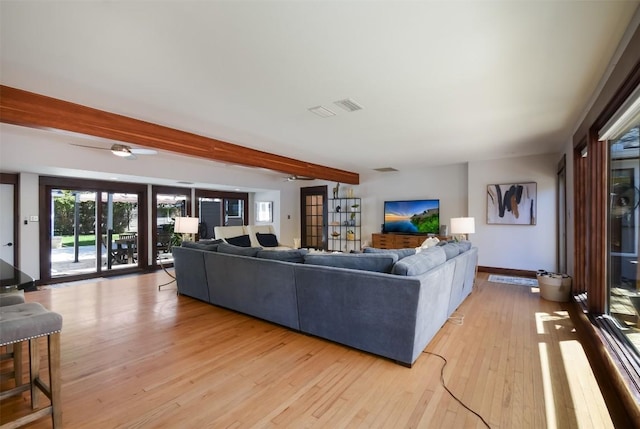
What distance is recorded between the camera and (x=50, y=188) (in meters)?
5.84

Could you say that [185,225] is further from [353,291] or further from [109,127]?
[353,291]

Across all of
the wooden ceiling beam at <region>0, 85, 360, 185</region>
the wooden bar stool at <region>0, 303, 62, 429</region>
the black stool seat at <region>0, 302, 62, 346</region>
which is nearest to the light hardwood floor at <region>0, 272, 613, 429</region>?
the wooden bar stool at <region>0, 303, 62, 429</region>

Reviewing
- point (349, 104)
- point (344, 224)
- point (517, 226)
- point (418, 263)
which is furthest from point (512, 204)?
point (349, 104)

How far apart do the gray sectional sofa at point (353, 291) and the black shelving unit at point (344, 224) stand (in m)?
4.82

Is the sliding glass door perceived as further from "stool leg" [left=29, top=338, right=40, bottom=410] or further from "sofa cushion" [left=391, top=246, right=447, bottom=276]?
"sofa cushion" [left=391, top=246, right=447, bottom=276]

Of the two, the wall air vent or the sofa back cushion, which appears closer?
the wall air vent

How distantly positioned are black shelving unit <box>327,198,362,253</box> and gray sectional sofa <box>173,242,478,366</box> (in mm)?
4822

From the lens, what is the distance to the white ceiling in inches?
66.8

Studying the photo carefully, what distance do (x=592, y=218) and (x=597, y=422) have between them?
6.87ft

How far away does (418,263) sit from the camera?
2639mm

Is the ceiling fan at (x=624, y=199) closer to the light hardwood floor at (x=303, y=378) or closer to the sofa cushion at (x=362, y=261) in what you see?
the light hardwood floor at (x=303, y=378)

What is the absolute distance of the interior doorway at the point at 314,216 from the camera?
955 centimetres

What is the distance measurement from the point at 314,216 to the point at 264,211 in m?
1.67

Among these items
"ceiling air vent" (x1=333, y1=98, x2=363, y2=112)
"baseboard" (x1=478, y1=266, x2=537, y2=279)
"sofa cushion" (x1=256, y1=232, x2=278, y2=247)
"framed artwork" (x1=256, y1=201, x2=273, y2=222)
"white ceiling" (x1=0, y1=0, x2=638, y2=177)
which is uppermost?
"white ceiling" (x1=0, y1=0, x2=638, y2=177)
